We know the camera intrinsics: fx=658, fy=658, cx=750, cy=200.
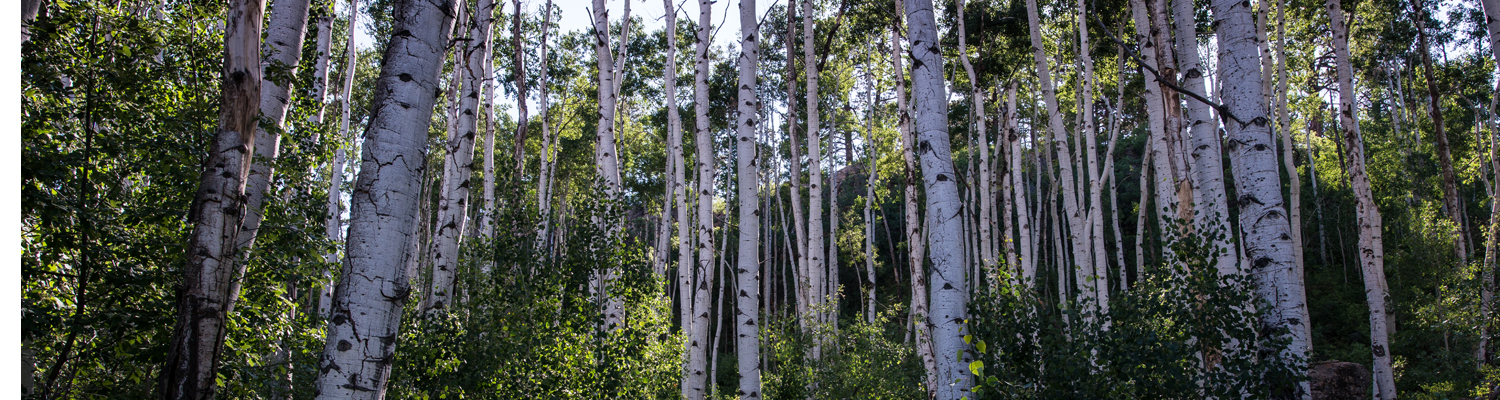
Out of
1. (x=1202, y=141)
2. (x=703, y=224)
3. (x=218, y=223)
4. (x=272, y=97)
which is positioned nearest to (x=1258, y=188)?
(x=1202, y=141)

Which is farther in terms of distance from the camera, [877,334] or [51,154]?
[877,334]

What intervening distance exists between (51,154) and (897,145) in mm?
15342

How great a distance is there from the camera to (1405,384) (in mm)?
12219

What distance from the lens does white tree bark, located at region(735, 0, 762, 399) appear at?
16.4ft

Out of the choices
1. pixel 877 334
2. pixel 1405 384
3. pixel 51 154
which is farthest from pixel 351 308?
pixel 1405 384

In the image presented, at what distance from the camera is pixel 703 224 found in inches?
236

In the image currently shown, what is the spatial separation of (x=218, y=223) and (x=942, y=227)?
289cm

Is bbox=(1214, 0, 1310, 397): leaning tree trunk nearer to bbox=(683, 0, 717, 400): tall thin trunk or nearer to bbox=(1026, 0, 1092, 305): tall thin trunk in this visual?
bbox=(683, 0, 717, 400): tall thin trunk

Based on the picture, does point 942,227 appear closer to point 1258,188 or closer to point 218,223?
point 1258,188

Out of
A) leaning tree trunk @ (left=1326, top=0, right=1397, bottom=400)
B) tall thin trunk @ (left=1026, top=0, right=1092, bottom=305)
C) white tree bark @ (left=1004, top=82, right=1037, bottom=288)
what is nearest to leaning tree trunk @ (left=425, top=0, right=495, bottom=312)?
tall thin trunk @ (left=1026, top=0, right=1092, bottom=305)

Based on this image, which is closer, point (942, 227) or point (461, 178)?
point (942, 227)

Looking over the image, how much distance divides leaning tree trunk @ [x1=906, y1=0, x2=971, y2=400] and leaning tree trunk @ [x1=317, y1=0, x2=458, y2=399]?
2.23m

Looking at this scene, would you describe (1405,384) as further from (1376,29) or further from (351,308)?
(351,308)

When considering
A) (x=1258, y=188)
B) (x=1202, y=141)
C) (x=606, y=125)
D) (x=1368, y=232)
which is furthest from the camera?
(x=1368, y=232)
